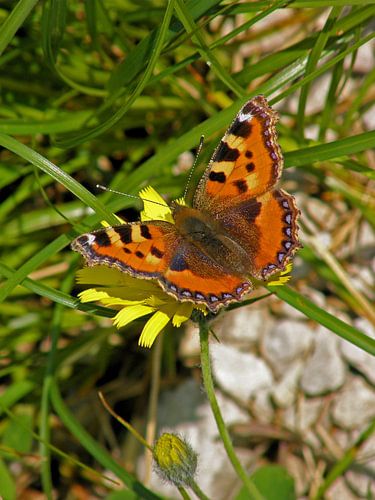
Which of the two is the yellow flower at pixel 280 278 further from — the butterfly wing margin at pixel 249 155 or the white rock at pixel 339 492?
the white rock at pixel 339 492

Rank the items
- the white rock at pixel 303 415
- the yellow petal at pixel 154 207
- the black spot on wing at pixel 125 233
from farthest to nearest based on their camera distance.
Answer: the white rock at pixel 303 415
the yellow petal at pixel 154 207
the black spot on wing at pixel 125 233

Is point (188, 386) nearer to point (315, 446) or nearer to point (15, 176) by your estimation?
point (315, 446)

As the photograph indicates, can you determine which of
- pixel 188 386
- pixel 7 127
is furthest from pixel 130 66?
pixel 188 386

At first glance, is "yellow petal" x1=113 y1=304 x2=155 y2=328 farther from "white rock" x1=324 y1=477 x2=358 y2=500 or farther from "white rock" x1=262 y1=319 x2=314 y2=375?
"white rock" x1=324 y1=477 x2=358 y2=500

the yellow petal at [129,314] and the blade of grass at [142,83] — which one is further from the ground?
the blade of grass at [142,83]

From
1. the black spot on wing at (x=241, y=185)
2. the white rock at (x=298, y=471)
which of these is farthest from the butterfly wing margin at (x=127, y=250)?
the white rock at (x=298, y=471)

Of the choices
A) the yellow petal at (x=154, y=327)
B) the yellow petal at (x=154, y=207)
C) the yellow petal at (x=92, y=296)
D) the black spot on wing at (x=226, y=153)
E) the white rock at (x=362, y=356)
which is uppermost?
the black spot on wing at (x=226, y=153)

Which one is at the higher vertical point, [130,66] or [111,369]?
[130,66]
